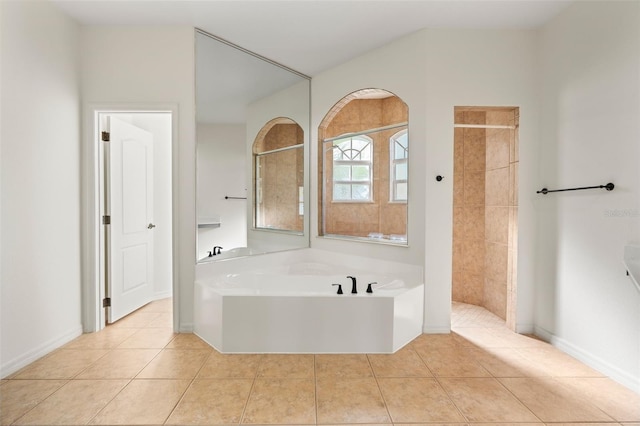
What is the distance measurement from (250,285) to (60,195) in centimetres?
169

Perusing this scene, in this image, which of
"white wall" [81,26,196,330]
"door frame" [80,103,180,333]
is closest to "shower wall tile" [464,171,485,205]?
"white wall" [81,26,196,330]

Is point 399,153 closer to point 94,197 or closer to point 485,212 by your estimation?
point 485,212

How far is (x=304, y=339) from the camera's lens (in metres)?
2.39

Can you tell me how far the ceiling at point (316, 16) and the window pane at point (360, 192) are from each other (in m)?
1.82

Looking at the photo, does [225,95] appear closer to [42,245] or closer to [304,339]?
[42,245]

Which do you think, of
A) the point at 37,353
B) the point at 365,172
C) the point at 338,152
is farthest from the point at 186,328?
the point at 365,172

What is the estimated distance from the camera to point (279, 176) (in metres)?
3.60

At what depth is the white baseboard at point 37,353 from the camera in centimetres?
207

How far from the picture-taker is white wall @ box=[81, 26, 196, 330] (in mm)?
2705

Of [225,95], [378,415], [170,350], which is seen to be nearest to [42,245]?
[170,350]

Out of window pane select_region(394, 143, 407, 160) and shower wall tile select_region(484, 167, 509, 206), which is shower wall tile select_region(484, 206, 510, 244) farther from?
window pane select_region(394, 143, 407, 160)

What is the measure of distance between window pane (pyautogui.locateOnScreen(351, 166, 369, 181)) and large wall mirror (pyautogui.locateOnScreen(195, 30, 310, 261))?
877 mm

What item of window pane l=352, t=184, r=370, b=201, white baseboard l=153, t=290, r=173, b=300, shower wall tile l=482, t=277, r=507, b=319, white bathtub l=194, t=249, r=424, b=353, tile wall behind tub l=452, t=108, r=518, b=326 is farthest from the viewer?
window pane l=352, t=184, r=370, b=201

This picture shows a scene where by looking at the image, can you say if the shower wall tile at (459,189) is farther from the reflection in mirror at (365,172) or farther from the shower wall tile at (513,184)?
the shower wall tile at (513,184)
